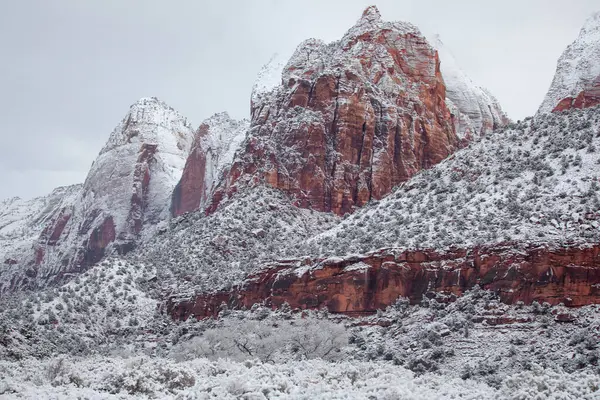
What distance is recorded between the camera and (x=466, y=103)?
107m

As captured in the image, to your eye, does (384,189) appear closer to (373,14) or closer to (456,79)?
(373,14)

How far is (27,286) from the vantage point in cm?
11531

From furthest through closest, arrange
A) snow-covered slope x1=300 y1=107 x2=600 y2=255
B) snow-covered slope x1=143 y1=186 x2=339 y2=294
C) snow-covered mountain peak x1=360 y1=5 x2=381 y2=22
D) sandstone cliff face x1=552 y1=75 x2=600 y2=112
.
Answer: snow-covered mountain peak x1=360 y1=5 x2=381 y2=22, sandstone cliff face x1=552 y1=75 x2=600 y2=112, snow-covered slope x1=143 y1=186 x2=339 y2=294, snow-covered slope x1=300 y1=107 x2=600 y2=255

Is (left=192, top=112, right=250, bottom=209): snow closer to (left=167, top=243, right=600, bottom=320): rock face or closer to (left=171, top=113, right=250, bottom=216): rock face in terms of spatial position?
(left=171, top=113, right=250, bottom=216): rock face

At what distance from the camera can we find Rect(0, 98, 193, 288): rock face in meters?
114

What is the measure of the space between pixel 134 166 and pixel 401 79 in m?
50.6

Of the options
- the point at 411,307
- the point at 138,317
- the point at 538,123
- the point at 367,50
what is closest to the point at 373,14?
the point at 367,50

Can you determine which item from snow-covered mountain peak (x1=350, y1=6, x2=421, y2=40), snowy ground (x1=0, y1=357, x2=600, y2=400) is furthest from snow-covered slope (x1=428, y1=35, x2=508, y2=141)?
snowy ground (x1=0, y1=357, x2=600, y2=400)

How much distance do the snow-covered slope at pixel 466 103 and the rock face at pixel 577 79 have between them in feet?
43.0

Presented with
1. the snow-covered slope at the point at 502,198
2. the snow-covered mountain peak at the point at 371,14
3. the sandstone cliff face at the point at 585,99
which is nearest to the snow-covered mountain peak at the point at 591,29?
the sandstone cliff face at the point at 585,99

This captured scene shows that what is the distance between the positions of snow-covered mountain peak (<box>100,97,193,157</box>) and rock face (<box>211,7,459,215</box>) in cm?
3976

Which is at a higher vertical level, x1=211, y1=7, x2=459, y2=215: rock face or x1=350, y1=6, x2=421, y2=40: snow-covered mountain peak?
x1=350, y1=6, x2=421, y2=40: snow-covered mountain peak

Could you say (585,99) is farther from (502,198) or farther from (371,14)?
(502,198)

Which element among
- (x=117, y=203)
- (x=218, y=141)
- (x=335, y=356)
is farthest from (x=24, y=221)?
(x=335, y=356)
